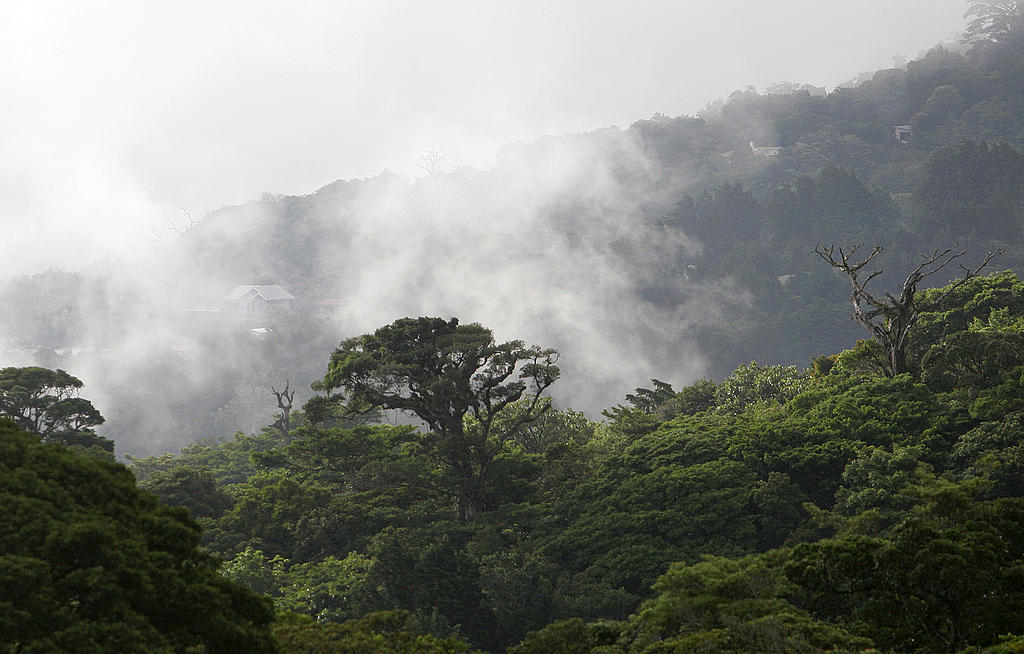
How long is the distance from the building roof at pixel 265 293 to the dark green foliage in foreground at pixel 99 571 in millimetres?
81144

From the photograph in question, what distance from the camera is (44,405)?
86.0ft

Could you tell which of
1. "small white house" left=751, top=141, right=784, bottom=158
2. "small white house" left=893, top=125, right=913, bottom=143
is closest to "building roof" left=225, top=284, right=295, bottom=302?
"small white house" left=751, top=141, right=784, bottom=158

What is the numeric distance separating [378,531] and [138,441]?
1981 inches

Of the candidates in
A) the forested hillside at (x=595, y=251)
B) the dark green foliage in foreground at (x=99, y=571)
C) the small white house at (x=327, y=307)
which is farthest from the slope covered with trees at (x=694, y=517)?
the small white house at (x=327, y=307)

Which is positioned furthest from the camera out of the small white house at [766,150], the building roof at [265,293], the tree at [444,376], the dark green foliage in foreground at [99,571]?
the small white house at [766,150]

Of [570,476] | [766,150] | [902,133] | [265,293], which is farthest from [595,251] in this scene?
[570,476]

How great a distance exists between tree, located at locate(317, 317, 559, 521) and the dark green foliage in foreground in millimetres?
13865

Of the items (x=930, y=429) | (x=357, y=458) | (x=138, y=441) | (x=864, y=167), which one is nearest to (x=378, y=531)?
(x=357, y=458)

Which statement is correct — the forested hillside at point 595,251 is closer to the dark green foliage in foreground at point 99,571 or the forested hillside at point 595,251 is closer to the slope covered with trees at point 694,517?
the slope covered with trees at point 694,517

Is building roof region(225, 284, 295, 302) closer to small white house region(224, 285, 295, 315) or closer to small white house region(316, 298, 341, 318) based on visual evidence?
small white house region(224, 285, 295, 315)

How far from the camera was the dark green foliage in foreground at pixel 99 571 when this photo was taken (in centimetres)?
723

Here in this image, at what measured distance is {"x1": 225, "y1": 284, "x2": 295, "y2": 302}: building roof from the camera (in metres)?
87.9

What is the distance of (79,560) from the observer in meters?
7.93

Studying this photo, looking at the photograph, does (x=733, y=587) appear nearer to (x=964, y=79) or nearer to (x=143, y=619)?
(x=143, y=619)
